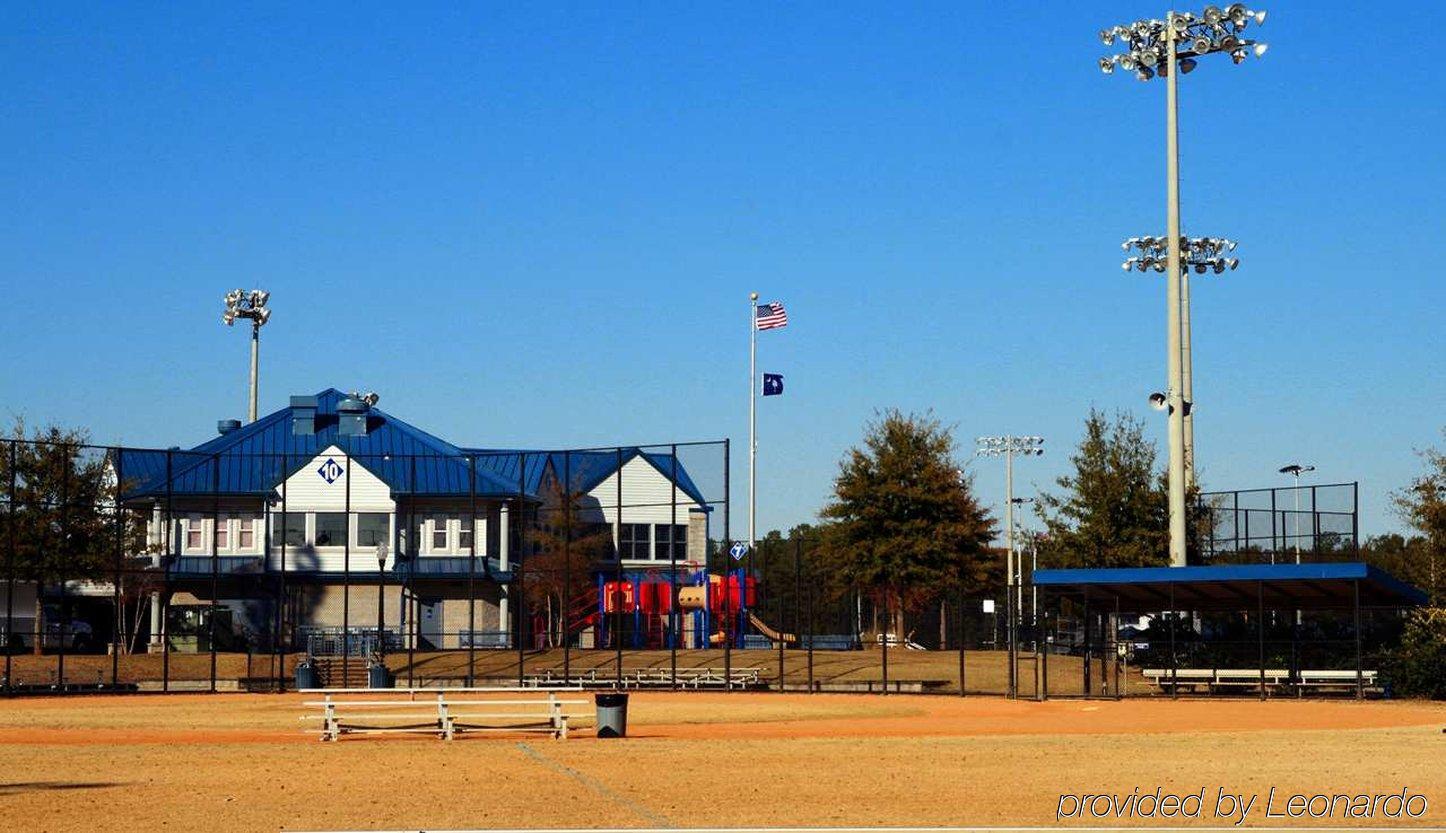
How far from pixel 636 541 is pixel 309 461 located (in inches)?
484

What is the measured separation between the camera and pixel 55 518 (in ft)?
167

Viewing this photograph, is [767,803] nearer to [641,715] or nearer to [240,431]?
[641,715]

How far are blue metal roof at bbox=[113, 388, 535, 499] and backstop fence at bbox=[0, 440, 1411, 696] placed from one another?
0.18 metres

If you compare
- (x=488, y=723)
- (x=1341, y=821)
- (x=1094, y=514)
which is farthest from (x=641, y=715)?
(x=1094, y=514)

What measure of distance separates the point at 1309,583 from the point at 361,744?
23.3 meters

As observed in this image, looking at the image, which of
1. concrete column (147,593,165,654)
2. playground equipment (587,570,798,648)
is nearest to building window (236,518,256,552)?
concrete column (147,593,165,654)

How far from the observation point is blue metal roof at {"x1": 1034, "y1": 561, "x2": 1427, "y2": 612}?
127ft

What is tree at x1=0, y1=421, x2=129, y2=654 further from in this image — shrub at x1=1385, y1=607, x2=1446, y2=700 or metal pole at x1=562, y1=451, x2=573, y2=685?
shrub at x1=1385, y1=607, x2=1446, y2=700

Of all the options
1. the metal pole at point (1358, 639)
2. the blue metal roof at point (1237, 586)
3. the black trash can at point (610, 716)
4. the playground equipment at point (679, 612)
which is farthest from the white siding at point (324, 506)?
the black trash can at point (610, 716)

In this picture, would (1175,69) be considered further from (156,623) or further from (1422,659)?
(156,623)

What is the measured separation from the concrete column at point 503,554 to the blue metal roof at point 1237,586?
2474 cm

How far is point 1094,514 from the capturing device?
5716 centimetres

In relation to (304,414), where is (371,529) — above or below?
below

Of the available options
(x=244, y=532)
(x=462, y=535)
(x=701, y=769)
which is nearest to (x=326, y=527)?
(x=244, y=532)
